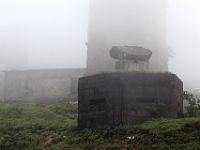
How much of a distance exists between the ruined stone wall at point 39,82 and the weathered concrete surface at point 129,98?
21281mm

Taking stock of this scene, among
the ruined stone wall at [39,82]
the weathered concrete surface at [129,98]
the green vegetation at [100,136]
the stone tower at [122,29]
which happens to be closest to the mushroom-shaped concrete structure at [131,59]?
the weathered concrete surface at [129,98]

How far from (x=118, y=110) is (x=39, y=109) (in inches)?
385

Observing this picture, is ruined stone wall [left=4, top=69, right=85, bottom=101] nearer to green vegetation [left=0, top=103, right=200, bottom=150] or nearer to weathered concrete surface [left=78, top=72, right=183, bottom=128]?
green vegetation [left=0, top=103, right=200, bottom=150]

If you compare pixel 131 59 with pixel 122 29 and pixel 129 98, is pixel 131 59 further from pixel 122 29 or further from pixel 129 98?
pixel 122 29

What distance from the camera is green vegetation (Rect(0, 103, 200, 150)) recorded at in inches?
557

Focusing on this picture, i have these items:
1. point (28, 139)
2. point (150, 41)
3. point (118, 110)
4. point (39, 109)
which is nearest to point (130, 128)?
point (118, 110)

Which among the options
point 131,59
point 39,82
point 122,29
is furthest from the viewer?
point 39,82

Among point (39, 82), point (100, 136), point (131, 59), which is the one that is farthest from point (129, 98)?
point (39, 82)

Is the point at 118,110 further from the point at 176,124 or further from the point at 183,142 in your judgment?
the point at 183,142

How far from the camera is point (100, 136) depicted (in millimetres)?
15984

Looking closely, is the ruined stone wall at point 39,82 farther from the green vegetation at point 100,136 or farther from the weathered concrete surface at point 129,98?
the weathered concrete surface at point 129,98

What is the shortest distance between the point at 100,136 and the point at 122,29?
1853cm

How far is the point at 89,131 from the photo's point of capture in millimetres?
16969

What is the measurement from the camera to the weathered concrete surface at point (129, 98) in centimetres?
1706
